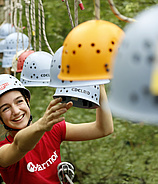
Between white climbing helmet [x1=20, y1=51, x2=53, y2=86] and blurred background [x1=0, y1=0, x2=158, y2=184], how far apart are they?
3.55 meters

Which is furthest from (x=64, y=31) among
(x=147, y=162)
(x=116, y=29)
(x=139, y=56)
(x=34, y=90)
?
(x=139, y=56)

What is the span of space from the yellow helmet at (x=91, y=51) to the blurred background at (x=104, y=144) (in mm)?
4804

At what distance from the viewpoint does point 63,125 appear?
8.98 ft

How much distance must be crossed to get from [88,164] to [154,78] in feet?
18.8

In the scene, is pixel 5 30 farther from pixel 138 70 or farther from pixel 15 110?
pixel 138 70

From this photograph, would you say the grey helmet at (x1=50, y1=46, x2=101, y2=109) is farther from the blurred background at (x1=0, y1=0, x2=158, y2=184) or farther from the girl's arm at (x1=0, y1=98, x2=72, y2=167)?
the blurred background at (x1=0, y1=0, x2=158, y2=184)

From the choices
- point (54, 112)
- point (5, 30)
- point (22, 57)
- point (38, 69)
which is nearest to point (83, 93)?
point (54, 112)

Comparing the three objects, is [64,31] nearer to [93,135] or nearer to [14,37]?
[14,37]

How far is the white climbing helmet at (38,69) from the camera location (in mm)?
2548

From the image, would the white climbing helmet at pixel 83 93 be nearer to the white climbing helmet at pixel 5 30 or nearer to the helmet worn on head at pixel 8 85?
the helmet worn on head at pixel 8 85

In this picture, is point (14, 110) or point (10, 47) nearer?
point (14, 110)

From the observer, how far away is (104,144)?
6406 mm

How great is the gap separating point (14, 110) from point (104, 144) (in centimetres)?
409

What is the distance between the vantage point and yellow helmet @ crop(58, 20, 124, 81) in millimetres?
1246
